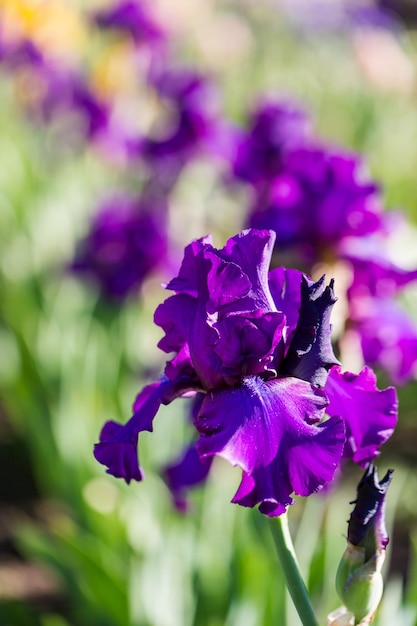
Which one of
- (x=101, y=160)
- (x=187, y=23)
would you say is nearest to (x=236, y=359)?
(x=101, y=160)

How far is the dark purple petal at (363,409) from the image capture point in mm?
789

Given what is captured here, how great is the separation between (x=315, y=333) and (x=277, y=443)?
0.11 metres

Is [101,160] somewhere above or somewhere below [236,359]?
below

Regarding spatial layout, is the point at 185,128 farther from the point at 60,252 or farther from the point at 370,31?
the point at 370,31

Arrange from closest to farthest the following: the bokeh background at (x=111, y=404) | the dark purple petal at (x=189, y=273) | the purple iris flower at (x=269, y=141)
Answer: the dark purple petal at (x=189, y=273) < the bokeh background at (x=111, y=404) < the purple iris flower at (x=269, y=141)

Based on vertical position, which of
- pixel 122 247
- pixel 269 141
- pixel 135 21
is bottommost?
pixel 122 247

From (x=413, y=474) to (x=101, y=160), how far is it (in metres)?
1.99

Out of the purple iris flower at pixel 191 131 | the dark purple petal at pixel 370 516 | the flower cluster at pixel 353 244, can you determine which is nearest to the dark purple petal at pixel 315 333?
the dark purple petal at pixel 370 516

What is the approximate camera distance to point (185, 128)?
2.37 meters

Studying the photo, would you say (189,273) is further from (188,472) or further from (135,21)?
(135,21)

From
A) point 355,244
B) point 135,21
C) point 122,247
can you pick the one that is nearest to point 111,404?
point 122,247

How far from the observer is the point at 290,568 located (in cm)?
77

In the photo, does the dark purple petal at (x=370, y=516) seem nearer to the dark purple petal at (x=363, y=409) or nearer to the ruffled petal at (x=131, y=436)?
the dark purple petal at (x=363, y=409)

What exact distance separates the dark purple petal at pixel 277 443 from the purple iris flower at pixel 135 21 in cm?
306
